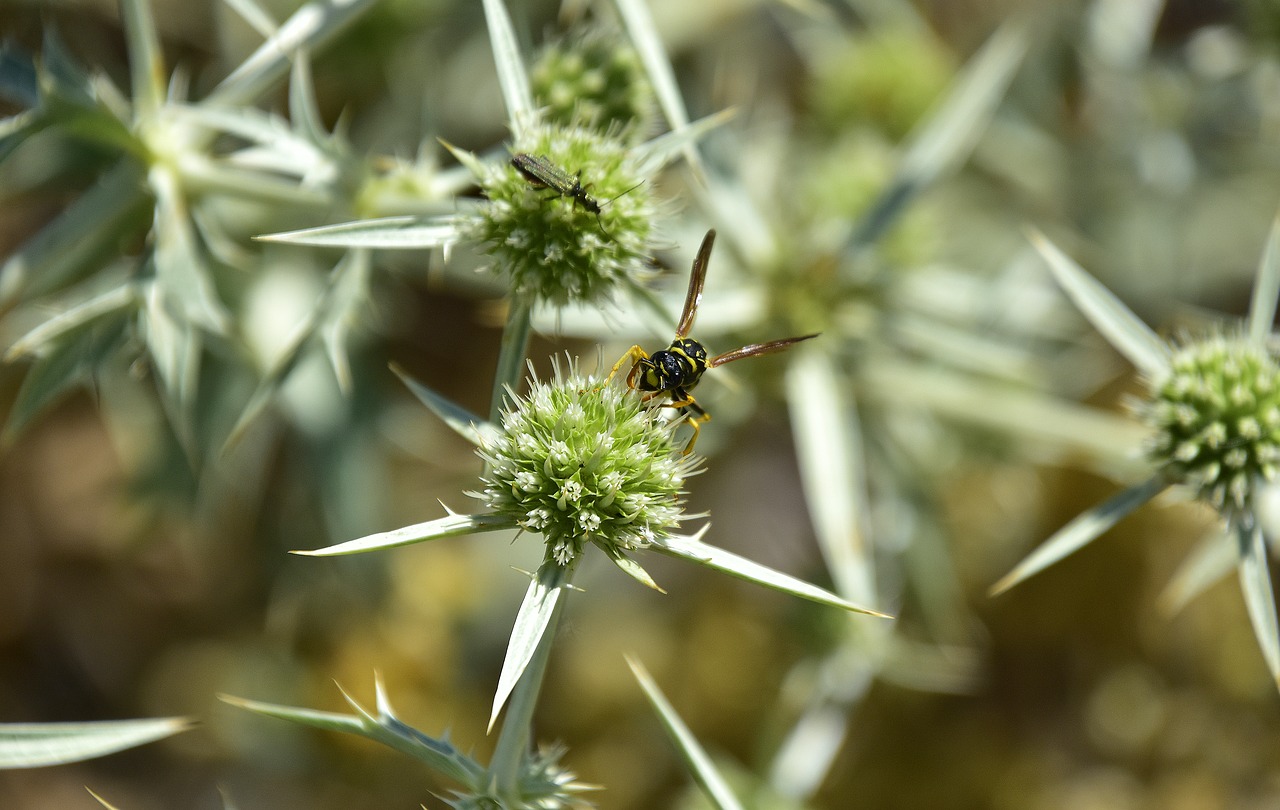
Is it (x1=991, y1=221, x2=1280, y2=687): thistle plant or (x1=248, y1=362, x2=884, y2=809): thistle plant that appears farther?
(x1=991, y1=221, x2=1280, y2=687): thistle plant

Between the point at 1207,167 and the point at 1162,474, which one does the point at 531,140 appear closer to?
the point at 1162,474

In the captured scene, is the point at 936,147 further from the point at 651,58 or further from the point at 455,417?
the point at 455,417

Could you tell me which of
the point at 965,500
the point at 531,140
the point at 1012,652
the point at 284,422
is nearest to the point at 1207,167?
the point at 965,500

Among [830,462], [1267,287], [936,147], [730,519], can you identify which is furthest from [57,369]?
[1267,287]

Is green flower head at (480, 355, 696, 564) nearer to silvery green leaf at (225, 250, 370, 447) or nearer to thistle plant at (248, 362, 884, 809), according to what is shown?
thistle plant at (248, 362, 884, 809)

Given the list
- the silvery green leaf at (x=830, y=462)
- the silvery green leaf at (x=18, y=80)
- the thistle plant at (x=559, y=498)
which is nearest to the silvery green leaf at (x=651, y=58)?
the thistle plant at (x=559, y=498)

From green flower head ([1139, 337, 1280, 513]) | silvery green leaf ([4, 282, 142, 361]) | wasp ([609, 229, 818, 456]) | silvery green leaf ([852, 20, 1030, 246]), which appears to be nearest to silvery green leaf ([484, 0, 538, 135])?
wasp ([609, 229, 818, 456])
